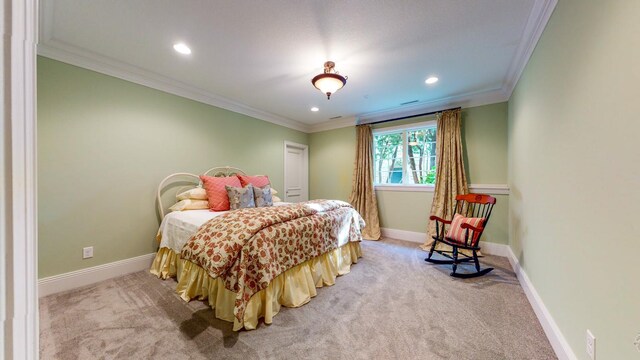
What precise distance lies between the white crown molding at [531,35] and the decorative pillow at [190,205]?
3695 millimetres

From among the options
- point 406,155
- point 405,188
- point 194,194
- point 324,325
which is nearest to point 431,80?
point 406,155

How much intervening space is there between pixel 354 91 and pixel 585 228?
2.74 m

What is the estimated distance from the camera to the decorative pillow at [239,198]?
292 cm

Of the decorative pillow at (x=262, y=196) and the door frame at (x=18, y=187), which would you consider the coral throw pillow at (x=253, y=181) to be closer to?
the decorative pillow at (x=262, y=196)

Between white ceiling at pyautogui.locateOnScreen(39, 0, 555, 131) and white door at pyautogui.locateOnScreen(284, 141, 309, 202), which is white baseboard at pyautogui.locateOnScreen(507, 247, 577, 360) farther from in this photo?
white door at pyautogui.locateOnScreen(284, 141, 309, 202)

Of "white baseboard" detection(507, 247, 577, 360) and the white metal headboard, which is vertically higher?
the white metal headboard

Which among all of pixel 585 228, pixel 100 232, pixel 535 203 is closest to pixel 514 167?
pixel 535 203

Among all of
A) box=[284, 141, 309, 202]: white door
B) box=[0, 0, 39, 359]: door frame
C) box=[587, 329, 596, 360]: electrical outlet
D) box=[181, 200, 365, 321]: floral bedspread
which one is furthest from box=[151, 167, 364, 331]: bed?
box=[284, 141, 309, 202]: white door

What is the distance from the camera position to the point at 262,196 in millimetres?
3154

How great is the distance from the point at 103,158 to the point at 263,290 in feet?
7.49

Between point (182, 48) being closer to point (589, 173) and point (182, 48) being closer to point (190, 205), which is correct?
point (190, 205)

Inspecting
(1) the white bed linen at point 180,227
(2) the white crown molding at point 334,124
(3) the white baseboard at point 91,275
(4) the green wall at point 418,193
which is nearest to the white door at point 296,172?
(4) the green wall at point 418,193

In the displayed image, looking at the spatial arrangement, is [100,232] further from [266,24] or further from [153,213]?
[266,24]

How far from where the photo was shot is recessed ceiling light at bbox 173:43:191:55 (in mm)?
2232
